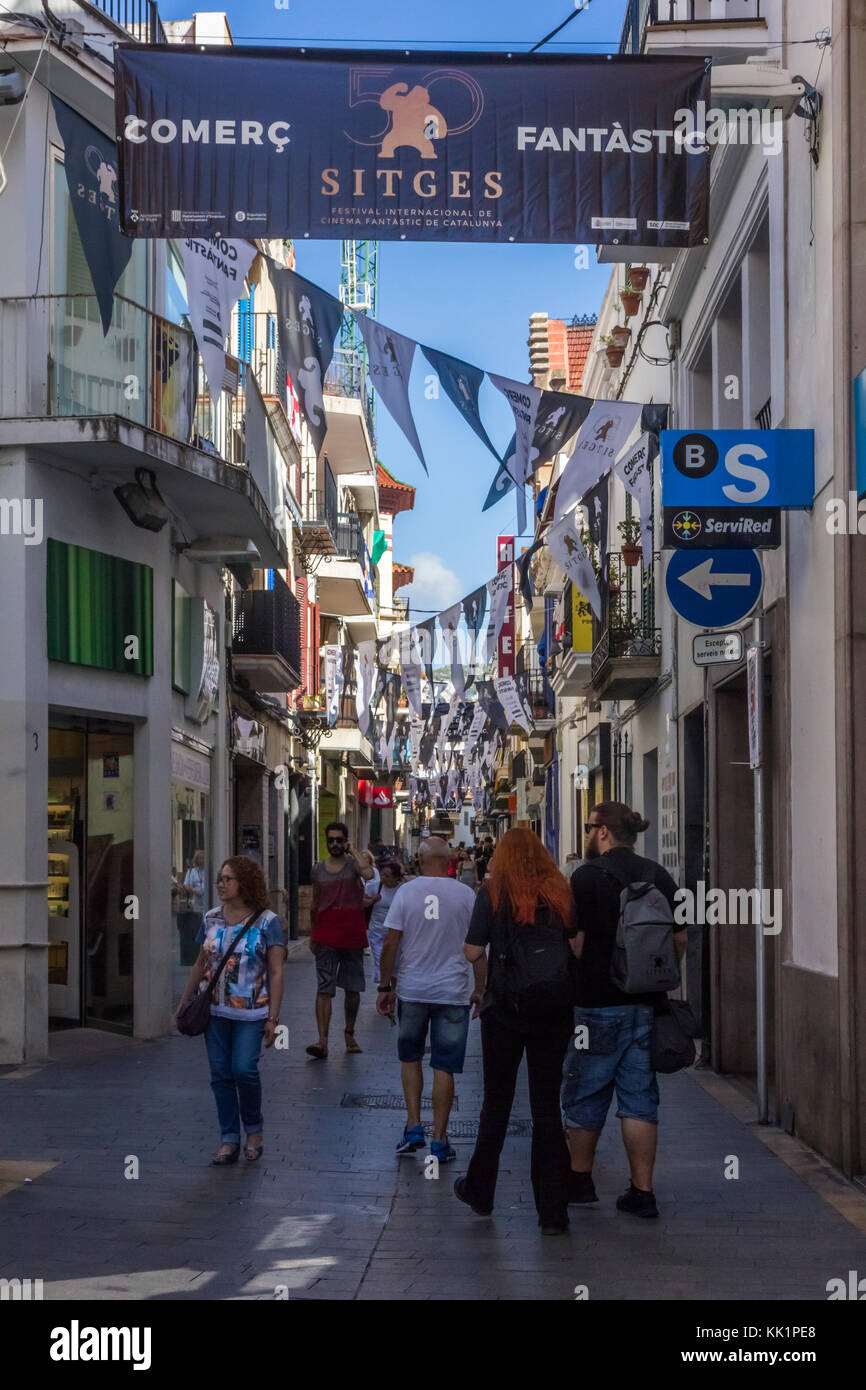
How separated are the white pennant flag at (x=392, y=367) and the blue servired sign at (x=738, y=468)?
181 centimetres

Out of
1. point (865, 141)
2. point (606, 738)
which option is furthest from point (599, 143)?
point (606, 738)

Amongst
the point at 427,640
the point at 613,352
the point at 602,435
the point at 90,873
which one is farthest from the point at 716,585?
the point at 427,640

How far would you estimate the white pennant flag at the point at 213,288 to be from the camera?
1109cm

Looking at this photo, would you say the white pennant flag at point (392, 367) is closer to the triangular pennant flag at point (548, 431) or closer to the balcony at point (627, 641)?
the triangular pennant flag at point (548, 431)

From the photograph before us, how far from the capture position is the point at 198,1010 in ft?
30.8

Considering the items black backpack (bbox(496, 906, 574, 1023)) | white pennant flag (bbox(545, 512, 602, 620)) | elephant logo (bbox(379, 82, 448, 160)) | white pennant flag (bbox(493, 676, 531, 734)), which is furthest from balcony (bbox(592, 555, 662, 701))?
white pennant flag (bbox(493, 676, 531, 734))

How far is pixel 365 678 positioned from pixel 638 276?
1556 cm

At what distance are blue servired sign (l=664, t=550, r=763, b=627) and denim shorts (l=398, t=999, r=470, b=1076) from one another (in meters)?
3.30

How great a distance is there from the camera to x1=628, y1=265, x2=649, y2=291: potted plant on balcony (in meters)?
18.8

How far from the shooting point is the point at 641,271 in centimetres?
1877

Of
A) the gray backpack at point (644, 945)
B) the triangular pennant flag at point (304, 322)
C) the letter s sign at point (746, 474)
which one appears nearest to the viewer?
the gray backpack at point (644, 945)

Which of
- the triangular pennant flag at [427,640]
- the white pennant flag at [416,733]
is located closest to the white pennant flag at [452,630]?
the triangular pennant flag at [427,640]

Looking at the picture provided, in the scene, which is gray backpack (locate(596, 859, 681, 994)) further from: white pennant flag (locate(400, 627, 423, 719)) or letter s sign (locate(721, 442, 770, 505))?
white pennant flag (locate(400, 627, 423, 719))

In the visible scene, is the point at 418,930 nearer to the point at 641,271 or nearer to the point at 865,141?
the point at 865,141
